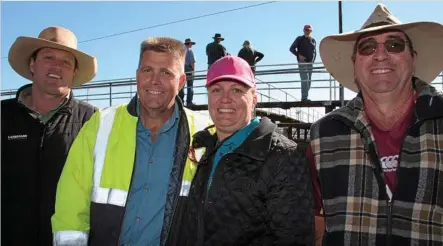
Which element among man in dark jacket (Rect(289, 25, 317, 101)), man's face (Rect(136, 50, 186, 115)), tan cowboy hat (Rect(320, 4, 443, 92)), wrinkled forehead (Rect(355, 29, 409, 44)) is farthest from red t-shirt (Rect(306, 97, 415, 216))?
man in dark jacket (Rect(289, 25, 317, 101))

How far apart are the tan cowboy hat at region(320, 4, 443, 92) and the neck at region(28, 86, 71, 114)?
2431 millimetres

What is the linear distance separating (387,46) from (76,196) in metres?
2.36

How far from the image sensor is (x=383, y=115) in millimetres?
2846

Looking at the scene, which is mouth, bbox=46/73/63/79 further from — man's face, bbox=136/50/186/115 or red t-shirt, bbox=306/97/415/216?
red t-shirt, bbox=306/97/415/216

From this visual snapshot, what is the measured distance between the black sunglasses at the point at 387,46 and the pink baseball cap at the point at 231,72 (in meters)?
0.82

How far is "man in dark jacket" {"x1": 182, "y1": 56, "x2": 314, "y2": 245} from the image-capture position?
2.38m

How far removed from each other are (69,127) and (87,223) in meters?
1.14

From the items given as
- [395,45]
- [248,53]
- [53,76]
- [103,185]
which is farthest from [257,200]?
[248,53]

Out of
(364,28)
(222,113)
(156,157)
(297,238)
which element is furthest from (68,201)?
(364,28)

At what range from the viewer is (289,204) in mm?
2373

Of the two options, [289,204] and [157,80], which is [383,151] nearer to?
[289,204]

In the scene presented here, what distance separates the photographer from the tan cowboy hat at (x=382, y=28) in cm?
292

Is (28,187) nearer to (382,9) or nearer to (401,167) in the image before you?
(401,167)

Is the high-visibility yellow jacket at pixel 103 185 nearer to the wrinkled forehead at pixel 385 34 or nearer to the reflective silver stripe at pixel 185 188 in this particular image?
the reflective silver stripe at pixel 185 188
